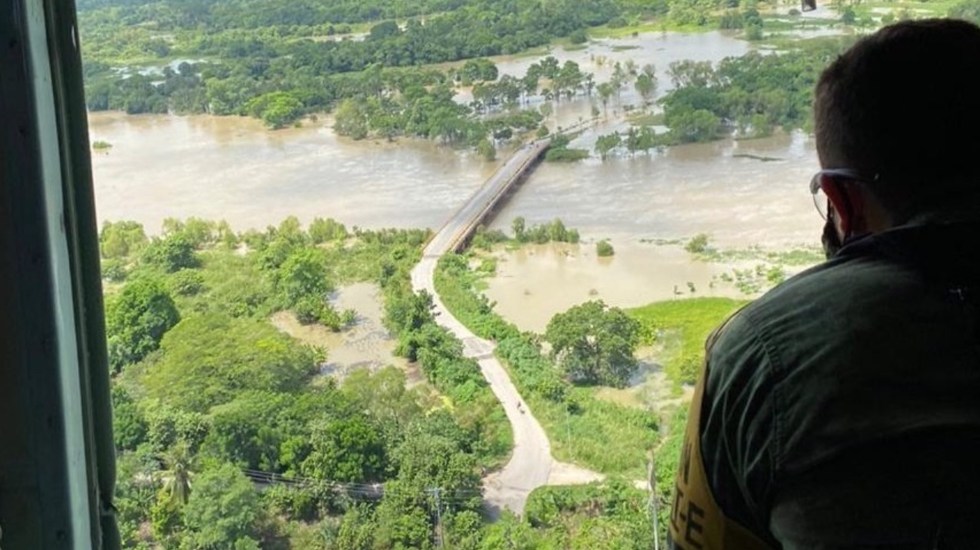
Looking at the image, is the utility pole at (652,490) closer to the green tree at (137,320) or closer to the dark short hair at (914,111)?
the green tree at (137,320)

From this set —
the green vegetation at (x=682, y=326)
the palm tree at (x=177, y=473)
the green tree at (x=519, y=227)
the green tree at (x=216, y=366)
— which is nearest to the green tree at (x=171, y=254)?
the green tree at (x=216, y=366)

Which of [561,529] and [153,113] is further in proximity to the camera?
[153,113]

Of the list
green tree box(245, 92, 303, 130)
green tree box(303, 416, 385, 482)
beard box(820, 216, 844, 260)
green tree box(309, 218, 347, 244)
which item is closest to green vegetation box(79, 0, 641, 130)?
green tree box(245, 92, 303, 130)

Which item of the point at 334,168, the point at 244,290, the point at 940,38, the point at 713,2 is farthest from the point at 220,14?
the point at 940,38

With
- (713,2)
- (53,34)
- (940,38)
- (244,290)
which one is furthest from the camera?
(713,2)

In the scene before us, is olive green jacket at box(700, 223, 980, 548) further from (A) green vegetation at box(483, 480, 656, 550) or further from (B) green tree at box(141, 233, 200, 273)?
(B) green tree at box(141, 233, 200, 273)

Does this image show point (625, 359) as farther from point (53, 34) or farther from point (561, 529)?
point (53, 34)
